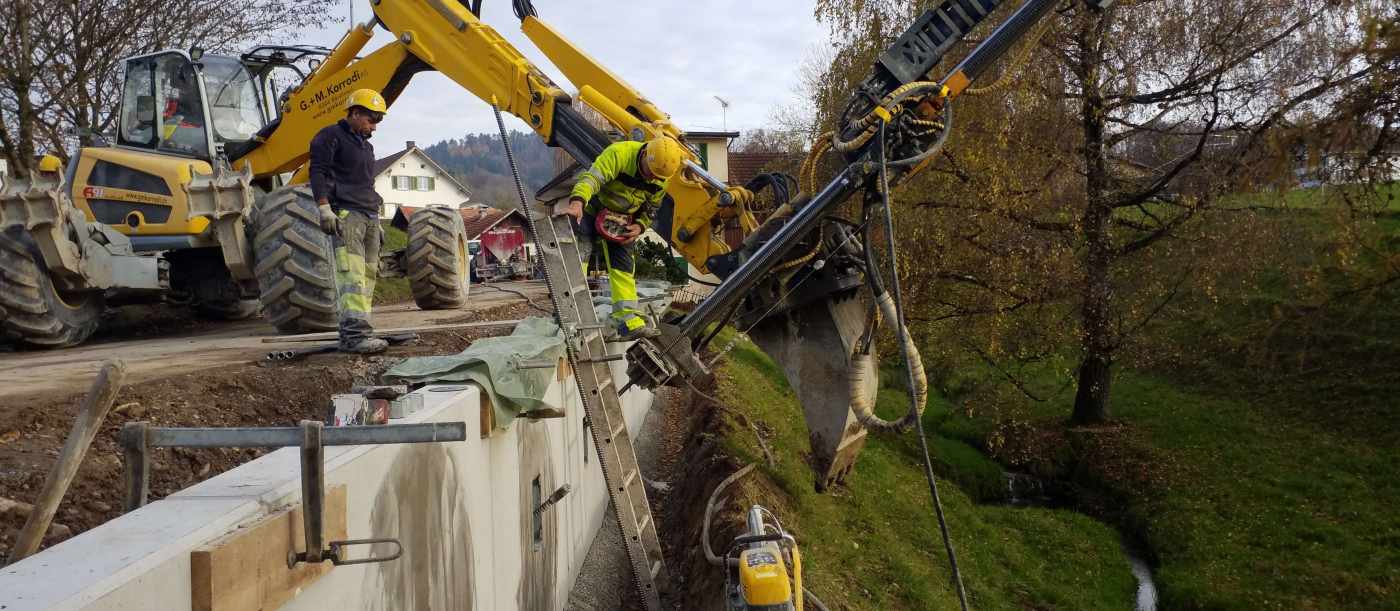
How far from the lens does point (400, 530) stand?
10.1 feet

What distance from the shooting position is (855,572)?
24.6 feet

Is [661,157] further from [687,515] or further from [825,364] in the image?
[687,515]

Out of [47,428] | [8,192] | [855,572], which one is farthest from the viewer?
[855,572]

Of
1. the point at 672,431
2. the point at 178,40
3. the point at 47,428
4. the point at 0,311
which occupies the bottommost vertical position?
the point at 672,431

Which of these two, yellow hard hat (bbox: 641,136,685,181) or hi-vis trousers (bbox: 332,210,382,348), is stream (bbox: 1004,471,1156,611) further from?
hi-vis trousers (bbox: 332,210,382,348)

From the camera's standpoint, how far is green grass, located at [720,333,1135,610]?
25.0 ft

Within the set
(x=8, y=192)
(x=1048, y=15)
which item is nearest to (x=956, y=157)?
(x=1048, y=15)

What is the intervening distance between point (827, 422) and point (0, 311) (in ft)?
20.7

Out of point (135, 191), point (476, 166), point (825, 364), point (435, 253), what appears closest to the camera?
point (825, 364)

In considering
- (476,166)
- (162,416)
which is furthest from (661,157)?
(476,166)

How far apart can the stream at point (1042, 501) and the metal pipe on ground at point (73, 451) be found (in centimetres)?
1076

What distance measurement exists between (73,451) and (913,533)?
27.2 ft

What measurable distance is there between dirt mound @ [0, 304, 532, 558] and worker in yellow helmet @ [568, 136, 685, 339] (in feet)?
5.03

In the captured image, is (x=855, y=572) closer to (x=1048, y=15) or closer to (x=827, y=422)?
(x=827, y=422)
